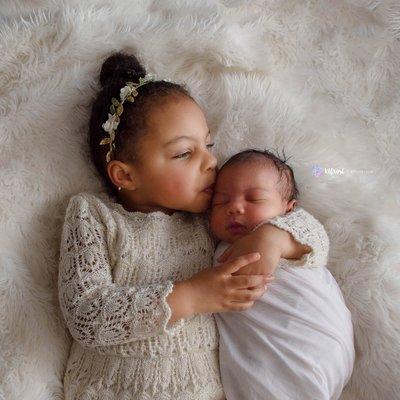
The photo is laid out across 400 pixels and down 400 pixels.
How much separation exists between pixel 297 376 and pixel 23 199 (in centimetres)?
71

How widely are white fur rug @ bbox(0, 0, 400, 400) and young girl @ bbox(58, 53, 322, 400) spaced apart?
7 centimetres

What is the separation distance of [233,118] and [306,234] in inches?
15.0

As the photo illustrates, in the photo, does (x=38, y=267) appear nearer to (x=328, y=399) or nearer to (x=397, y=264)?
(x=328, y=399)

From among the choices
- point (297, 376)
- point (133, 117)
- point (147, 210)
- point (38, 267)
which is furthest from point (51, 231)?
point (297, 376)

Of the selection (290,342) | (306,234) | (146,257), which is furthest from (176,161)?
(290,342)

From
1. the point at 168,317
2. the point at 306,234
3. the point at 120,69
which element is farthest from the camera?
the point at 120,69

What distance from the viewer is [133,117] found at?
130 centimetres

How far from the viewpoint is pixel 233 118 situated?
57.2 inches

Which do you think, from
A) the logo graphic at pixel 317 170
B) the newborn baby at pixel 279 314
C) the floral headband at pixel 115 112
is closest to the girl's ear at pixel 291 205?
the newborn baby at pixel 279 314

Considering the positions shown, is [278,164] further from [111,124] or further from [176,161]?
[111,124]

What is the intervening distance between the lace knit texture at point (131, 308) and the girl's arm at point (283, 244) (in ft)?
0.04

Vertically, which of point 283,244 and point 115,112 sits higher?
point 115,112

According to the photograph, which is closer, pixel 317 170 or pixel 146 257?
pixel 146 257

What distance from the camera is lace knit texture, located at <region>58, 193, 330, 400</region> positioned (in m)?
1.15
